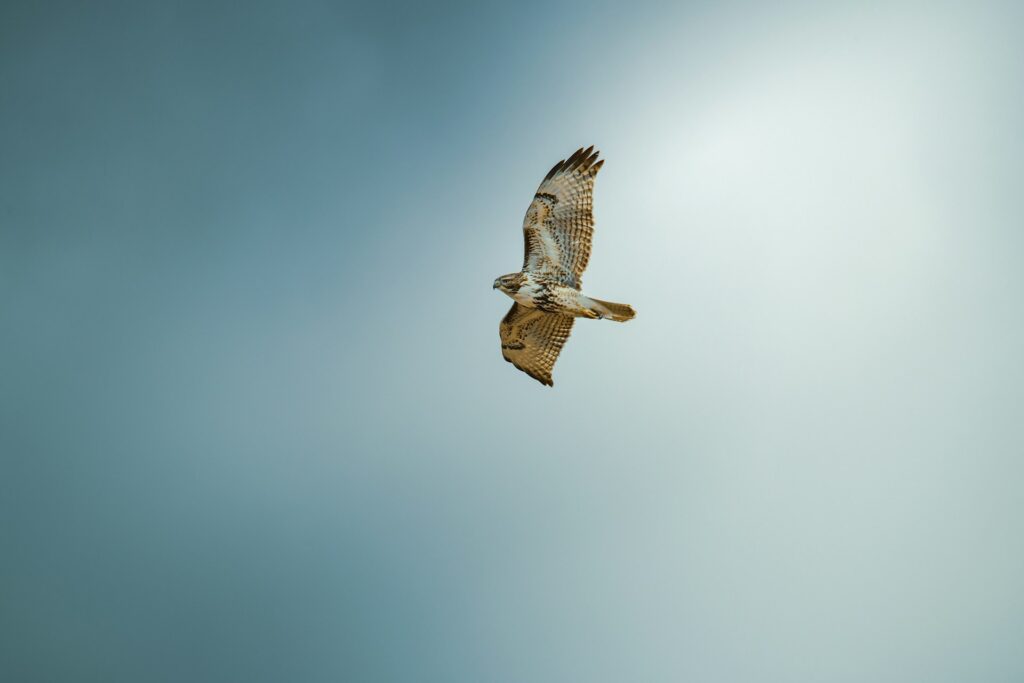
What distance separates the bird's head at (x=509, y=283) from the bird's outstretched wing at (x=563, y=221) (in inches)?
14.7

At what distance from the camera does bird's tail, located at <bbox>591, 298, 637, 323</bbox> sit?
13.0 meters

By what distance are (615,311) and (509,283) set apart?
1.93 meters

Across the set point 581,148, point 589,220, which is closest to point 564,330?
point 589,220

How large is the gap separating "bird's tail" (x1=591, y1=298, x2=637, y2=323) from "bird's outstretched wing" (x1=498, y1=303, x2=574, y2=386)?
1262mm

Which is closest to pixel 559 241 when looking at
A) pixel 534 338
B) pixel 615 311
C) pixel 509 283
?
pixel 509 283

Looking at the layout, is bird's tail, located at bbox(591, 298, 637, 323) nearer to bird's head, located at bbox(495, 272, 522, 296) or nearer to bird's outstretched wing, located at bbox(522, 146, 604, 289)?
bird's outstretched wing, located at bbox(522, 146, 604, 289)

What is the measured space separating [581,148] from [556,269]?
2.29 metres

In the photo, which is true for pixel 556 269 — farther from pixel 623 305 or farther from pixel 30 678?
pixel 30 678

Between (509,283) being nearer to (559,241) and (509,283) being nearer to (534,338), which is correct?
(559,241)

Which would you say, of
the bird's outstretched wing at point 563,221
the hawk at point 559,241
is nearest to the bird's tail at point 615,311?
the hawk at point 559,241

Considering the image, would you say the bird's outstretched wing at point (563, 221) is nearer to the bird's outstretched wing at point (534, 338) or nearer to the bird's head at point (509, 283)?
the bird's head at point (509, 283)

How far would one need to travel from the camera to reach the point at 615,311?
13109 millimetres

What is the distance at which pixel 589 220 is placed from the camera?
13656mm

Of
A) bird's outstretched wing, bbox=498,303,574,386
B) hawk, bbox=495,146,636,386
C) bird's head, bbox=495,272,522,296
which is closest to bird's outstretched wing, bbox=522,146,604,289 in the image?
hawk, bbox=495,146,636,386
